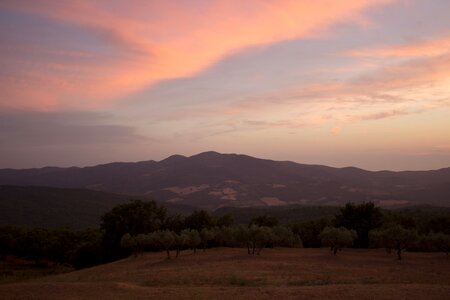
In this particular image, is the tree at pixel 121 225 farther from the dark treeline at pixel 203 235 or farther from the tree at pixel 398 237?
the tree at pixel 398 237

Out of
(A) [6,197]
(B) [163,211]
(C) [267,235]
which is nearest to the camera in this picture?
(C) [267,235]

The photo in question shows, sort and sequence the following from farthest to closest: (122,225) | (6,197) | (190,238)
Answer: (6,197), (122,225), (190,238)

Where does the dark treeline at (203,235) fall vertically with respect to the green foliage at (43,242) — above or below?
above

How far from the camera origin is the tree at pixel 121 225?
76.2 metres

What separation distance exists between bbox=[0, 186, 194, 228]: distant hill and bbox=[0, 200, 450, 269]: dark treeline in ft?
136

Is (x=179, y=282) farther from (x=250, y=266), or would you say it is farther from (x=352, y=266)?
(x=352, y=266)

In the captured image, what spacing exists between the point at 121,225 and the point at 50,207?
90.9 meters

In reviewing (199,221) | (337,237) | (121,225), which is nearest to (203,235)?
(199,221)

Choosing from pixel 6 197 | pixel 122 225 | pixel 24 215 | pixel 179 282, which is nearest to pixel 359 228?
pixel 122 225

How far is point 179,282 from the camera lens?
35812 mm

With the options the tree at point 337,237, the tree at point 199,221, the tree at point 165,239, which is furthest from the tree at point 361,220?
the tree at point 165,239

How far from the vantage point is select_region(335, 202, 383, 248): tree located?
257 ft

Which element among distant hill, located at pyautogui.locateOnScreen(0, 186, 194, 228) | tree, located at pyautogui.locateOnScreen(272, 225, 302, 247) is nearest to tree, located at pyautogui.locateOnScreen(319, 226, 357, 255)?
tree, located at pyautogui.locateOnScreen(272, 225, 302, 247)

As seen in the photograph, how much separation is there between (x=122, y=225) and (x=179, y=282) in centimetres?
4340
